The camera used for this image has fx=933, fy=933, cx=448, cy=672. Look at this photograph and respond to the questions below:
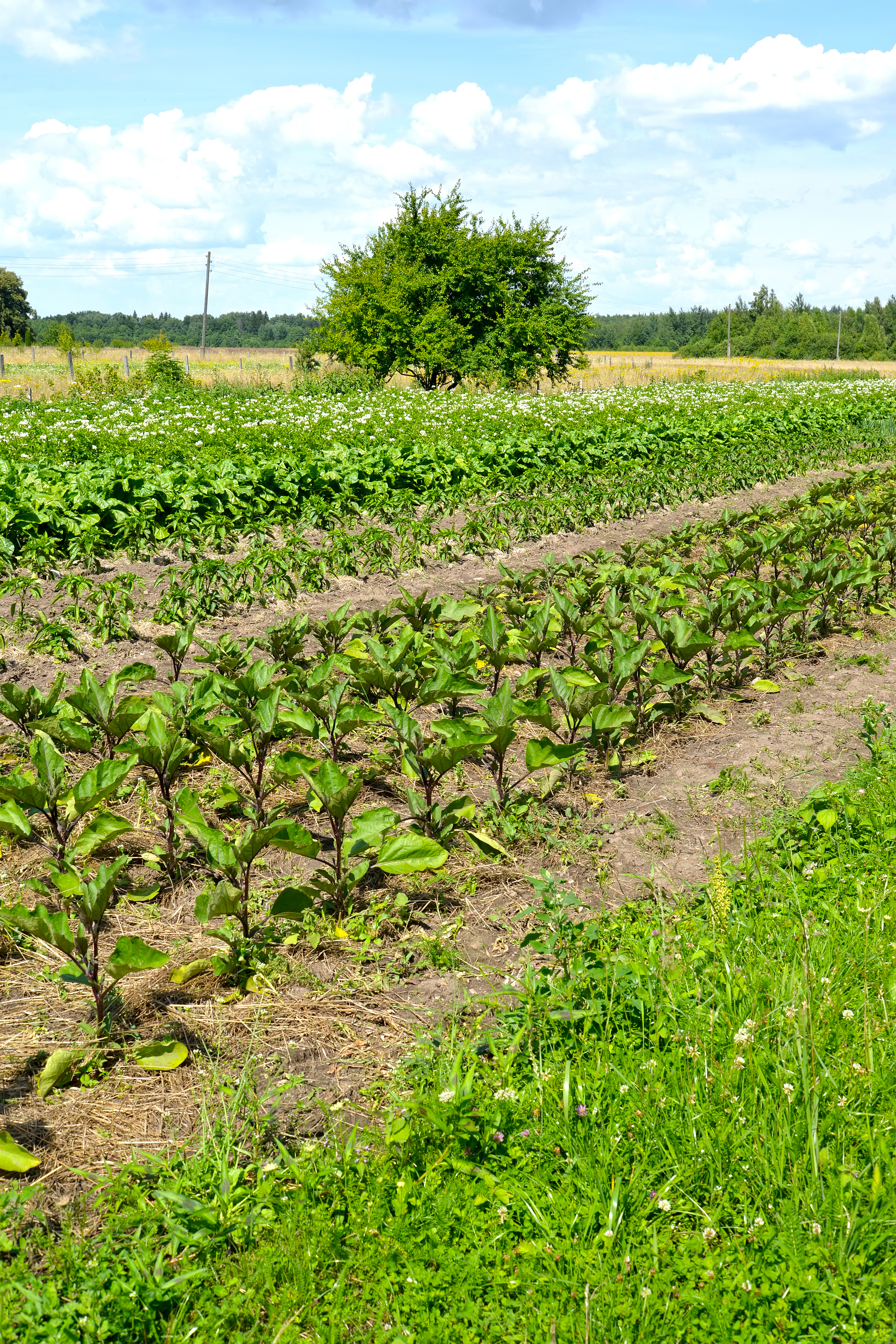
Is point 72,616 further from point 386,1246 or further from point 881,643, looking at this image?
point 881,643

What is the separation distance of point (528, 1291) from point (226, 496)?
7.95 m

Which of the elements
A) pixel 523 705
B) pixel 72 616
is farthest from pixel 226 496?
pixel 523 705

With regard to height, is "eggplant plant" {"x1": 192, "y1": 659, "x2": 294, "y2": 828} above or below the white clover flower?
above

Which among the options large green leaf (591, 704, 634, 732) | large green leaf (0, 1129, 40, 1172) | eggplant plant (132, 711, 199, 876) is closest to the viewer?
large green leaf (0, 1129, 40, 1172)

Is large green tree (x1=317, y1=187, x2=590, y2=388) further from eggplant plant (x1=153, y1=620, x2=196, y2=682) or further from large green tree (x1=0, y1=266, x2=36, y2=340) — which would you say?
large green tree (x1=0, y1=266, x2=36, y2=340)

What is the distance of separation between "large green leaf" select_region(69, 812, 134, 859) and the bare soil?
0.30m

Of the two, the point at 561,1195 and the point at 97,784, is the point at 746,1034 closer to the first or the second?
the point at 561,1195

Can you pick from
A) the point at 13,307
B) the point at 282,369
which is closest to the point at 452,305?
the point at 282,369

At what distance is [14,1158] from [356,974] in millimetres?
1193

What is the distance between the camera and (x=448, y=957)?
3.27 metres

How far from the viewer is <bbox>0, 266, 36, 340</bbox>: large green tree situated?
73.4 metres

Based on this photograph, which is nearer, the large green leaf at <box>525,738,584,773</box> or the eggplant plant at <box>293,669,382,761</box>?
the large green leaf at <box>525,738,584,773</box>

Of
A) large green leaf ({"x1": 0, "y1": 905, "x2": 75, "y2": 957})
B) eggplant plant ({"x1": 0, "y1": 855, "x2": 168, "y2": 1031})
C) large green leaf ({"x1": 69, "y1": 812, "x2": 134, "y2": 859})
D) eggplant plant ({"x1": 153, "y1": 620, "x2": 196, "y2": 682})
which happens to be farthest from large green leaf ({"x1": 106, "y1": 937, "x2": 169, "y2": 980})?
eggplant plant ({"x1": 153, "y1": 620, "x2": 196, "y2": 682})

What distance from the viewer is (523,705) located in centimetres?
418
